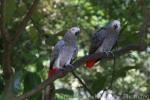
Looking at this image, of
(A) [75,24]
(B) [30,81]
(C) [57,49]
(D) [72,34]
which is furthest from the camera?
(A) [75,24]

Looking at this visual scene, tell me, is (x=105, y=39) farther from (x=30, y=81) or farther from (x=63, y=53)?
(x=30, y=81)

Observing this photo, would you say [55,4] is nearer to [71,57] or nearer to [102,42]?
[102,42]

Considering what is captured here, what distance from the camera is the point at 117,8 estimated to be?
3.96 meters

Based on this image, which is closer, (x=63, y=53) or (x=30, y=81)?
(x=30, y=81)

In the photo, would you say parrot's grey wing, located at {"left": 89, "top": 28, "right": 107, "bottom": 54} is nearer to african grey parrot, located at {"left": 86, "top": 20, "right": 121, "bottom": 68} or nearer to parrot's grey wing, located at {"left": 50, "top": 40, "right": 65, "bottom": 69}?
african grey parrot, located at {"left": 86, "top": 20, "right": 121, "bottom": 68}

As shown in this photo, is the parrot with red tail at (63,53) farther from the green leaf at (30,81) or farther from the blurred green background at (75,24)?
the green leaf at (30,81)

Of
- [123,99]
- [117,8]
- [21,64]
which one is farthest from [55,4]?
[123,99]

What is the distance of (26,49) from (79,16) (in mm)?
987

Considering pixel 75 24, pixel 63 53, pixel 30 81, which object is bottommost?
pixel 30 81

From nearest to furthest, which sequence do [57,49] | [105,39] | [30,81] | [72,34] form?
1. [30,81]
2. [72,34]
3. [57,49]
4. [105,39]

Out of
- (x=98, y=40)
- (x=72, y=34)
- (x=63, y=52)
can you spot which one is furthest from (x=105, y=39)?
(x=72, y=34)

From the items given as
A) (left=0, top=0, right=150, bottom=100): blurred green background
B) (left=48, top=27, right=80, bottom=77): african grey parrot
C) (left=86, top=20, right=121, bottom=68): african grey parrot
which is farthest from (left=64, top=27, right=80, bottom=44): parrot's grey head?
(left=86, top=20, right=121, bottom=68): african grey parrot

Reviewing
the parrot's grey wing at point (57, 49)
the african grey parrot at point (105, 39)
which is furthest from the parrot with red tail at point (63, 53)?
the african grey parrot at point (105, 39)

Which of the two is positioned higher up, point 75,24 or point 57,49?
point 75,24
